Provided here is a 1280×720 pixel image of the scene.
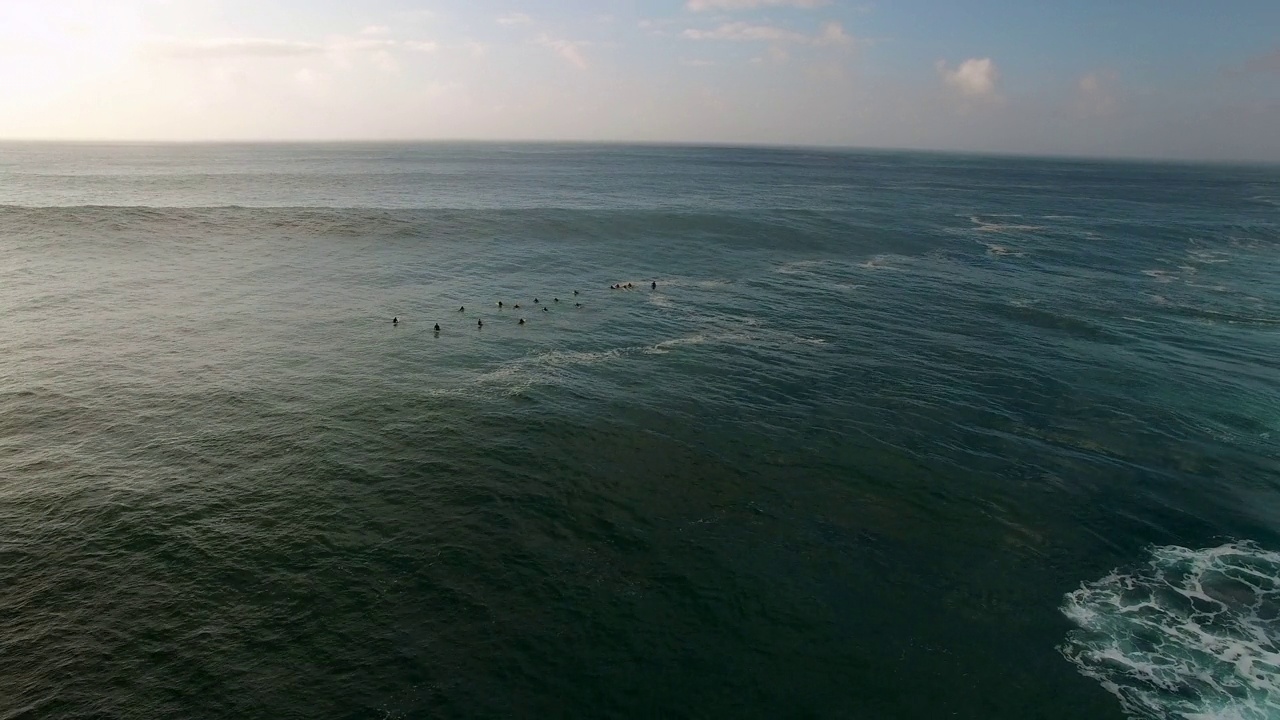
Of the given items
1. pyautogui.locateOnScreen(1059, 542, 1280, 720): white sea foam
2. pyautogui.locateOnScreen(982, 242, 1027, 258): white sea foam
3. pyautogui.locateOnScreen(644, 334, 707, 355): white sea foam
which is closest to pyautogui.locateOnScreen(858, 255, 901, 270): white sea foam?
pyautogui.locateOnScreen(982, 242, 1027, 258): white sea foam

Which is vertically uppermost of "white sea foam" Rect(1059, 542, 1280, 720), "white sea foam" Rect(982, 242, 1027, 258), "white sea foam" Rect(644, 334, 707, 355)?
"white sea foam" Rect(982, 242, 1027, 258)

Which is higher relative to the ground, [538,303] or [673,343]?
[538,303]

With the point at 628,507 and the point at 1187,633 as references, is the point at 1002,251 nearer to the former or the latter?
the point at 1187,633

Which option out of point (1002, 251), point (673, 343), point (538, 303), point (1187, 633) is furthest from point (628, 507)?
point (1002, 251)

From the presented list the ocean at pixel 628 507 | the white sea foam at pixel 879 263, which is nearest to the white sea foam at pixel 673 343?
the ocean at pixel 628 507

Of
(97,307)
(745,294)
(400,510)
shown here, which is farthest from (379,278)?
(400,510)

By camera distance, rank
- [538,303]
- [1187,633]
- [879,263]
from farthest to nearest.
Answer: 1. [879,263]
2. [538,303]
3. [1187,633]

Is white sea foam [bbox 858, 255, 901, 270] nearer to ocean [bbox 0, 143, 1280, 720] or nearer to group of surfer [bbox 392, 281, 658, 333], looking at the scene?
ocean [bbox 0, 143, 1280, 720]
